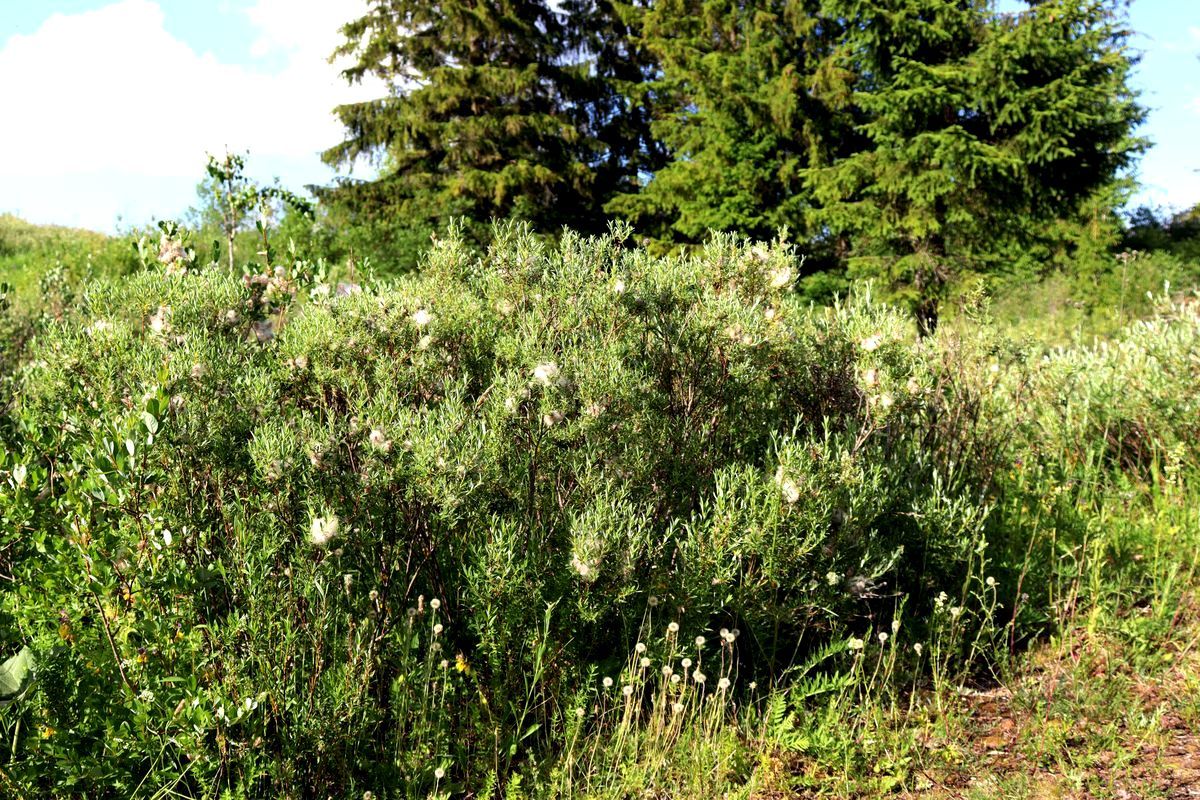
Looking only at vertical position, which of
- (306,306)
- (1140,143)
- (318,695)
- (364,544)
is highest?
(1140,143)

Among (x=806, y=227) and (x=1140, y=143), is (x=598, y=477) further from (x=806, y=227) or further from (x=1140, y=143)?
(x=1140, y=143)

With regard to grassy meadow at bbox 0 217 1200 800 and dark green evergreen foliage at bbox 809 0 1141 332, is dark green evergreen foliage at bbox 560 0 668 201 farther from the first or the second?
grassy meadow at bbox 0 217 1200 800

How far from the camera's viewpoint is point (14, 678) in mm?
1914

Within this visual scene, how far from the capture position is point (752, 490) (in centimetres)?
286

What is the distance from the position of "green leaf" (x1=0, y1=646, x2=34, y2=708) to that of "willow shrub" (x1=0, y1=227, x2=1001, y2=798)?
0.32 metres

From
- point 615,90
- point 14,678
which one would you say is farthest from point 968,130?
point 14,678

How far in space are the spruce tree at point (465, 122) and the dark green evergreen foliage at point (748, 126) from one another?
1.98 meters

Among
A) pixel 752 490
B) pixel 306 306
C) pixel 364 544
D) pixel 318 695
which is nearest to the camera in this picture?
pixel 318 695

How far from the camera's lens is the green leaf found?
1895mm

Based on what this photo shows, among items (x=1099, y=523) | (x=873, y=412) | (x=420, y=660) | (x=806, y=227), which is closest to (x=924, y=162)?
(x=806, y=227)

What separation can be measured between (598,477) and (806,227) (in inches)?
712

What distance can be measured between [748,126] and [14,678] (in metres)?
19.8

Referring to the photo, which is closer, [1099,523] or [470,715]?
[470,715]

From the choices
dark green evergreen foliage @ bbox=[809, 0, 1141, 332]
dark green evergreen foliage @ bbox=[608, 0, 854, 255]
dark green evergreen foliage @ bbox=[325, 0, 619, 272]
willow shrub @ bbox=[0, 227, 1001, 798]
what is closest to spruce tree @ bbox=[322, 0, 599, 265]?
dark green evergreen foliage @ bbox=[325, 0, 619, 272]
